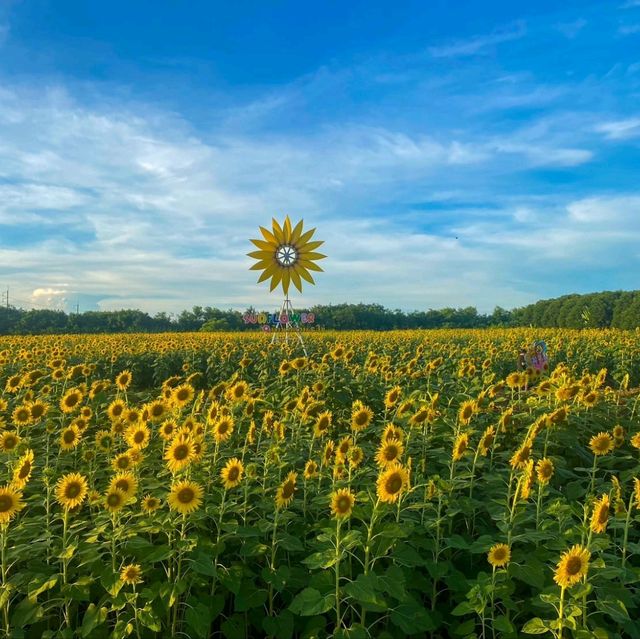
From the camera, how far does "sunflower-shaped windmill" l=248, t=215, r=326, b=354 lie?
855 centimetres

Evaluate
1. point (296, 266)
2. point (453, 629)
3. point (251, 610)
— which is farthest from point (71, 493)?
point (296, 266)

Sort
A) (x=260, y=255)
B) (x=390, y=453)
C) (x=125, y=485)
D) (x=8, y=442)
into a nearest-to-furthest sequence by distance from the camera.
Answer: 1. (x=125, y=485)
2. (x=390, y=453)
3. (x=8, y=442)
4. (x=260, y=255)

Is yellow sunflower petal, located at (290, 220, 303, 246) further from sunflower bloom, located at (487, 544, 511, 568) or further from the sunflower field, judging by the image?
sunflower bloom, located at (487, 544, 511, 568)

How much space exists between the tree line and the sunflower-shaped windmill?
32804 millimetres

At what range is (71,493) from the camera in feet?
10.5

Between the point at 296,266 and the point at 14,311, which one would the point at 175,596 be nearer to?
the point at 296,266

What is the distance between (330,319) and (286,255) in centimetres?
4182

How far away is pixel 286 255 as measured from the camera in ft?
28.3

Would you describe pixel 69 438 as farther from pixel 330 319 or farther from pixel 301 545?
pixel 330 319

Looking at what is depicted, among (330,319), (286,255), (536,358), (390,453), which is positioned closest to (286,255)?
(286,255)

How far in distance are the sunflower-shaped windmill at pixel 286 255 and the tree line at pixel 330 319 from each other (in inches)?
1291

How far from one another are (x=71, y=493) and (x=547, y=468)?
2738 millimetres

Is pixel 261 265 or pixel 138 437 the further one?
pixel 261 265

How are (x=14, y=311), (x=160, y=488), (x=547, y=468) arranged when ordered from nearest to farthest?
(x=547, y=468), (x=160, y=488), (x=14, y=311)
